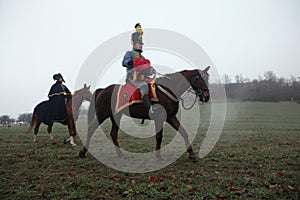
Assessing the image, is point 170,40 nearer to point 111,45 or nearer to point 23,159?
point 111,45

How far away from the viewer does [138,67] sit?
25.5 ft

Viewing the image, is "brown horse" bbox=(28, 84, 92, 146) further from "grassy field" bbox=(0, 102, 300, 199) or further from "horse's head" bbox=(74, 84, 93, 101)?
"grassy field" bbox=(0, 102, 300, 199)

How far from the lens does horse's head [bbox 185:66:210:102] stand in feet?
25.3

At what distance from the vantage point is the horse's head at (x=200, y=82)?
7699mm

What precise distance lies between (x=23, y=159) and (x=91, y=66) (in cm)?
381

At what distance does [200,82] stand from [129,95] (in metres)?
2.27

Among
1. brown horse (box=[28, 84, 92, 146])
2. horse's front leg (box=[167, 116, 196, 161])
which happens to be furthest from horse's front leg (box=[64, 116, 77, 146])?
horse's front leg (box=[167, 116, 196, 161])

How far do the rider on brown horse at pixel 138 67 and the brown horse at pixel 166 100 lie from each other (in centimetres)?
40

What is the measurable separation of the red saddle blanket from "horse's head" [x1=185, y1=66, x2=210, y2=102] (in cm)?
124

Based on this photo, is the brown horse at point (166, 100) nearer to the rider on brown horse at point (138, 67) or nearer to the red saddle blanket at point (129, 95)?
the red saddle blanket at point (129, 95)

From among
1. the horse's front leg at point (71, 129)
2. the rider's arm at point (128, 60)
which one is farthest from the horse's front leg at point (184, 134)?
the horse's front leg at point (71, 129)

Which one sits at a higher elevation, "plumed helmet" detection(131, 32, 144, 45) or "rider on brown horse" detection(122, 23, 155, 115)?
"plumed helmet" detection(131, 32, 144, 45)

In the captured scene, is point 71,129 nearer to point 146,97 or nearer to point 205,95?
point 146,97

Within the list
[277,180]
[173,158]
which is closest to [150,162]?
[173,158]
